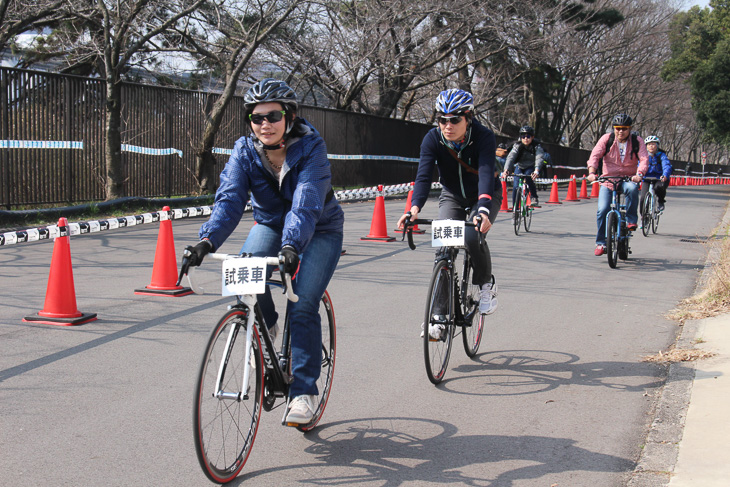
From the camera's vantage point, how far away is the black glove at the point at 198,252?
12.3 feet

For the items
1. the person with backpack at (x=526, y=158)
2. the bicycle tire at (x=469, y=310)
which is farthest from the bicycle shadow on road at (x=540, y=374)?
the person with backpack at (x=526, y=158)

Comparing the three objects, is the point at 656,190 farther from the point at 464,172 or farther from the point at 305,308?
the point at 305,308

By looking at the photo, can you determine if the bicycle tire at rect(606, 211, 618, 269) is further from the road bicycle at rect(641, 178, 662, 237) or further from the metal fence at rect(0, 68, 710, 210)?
the metal fence at rect(0, 68, 710, 210)

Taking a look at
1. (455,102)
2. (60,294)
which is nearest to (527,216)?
(455,102)

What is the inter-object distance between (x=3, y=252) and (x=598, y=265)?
26.5ft

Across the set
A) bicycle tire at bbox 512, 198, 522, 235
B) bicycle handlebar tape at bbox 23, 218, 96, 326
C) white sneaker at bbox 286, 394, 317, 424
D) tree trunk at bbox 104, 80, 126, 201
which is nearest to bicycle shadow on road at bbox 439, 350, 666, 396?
white sneaker at bbox 286, 394, 317, 424

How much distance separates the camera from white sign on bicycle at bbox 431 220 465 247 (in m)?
5.55

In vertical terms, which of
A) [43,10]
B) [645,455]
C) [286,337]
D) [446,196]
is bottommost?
[645,455]

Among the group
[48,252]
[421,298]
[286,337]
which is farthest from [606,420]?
[48,252]

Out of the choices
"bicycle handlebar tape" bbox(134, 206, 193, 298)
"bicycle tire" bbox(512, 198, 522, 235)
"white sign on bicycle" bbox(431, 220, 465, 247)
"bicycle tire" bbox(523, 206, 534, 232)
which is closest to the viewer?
"white sign on bicycle" bbox(431, 220, 465, 247)

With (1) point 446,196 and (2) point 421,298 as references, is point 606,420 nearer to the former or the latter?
(1) point 446,196

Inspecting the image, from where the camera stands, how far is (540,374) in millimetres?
5902

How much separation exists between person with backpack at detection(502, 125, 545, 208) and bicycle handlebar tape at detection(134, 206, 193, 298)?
26.8 ft

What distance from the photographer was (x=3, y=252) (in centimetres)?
1103
